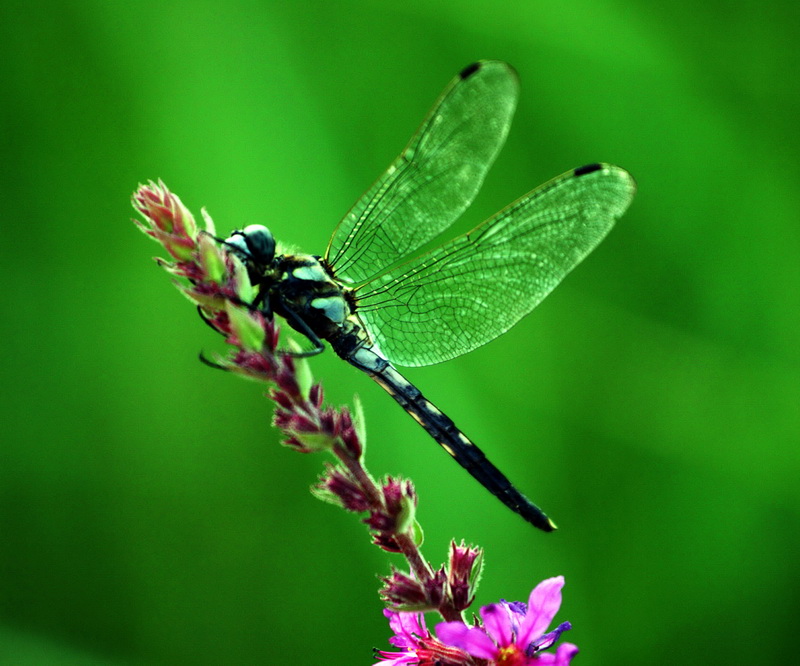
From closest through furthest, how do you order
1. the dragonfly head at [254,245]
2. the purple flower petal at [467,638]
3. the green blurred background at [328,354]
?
the purple flower petal at [467,638] → the dragonfly head at [254,245] → the green blurred background at [328,354]

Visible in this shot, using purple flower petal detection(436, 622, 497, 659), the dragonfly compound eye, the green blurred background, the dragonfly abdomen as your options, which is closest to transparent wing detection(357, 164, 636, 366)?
the dragonfly abdomen

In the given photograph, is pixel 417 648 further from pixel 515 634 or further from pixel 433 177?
pixel 433 177

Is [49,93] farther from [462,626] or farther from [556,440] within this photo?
[462,626]

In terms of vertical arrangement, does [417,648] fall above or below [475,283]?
below

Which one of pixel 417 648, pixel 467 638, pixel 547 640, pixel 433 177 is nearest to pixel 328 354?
pixel 433 177

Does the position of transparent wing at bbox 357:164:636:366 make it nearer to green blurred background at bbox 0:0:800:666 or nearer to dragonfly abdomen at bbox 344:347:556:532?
dragonfly abdomen at bbox 344:347:556:532

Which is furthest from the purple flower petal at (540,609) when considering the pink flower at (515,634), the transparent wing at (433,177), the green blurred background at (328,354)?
the green blurred background at (328,354)

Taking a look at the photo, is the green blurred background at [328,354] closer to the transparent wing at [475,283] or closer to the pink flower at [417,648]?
the transparent wing at [475,283]
